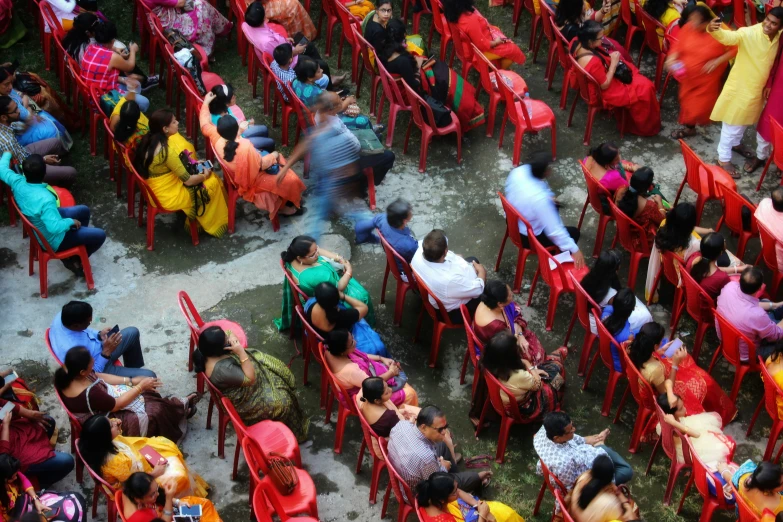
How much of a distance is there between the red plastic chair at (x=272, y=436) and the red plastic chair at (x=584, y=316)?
2075mm

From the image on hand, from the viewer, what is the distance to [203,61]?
8812 mm

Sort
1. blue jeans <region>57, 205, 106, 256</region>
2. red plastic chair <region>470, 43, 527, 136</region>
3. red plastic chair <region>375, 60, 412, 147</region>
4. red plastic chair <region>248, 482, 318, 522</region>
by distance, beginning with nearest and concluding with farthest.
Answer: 1. red plastic chair <region>248, 482, 318, 522</region>
2. blue jeans <region>57, 205, 106, 256</region>
3. red plastic chair <region>375, 60, 412, 147</region>
4. red plastic chair <region>470, 43, 527, 136</region>

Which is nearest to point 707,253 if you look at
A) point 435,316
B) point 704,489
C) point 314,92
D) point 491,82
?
point 704,489

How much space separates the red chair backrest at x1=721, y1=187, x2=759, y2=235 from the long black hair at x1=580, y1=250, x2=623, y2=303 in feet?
4.47

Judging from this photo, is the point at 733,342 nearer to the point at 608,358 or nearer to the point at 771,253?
the point at 608,358

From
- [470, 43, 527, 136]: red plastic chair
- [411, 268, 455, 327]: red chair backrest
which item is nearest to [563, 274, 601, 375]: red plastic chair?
[411, 268, 455, 327]: red chair backrest

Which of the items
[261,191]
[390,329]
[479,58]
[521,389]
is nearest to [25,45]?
[261,191]

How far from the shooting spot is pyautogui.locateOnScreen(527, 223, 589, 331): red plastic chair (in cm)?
670

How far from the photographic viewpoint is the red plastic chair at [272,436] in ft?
18.7

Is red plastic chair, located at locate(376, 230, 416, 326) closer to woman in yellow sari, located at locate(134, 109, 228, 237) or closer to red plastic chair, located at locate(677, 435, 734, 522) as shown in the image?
woman in yellow sari, located at locate(134, 109, 228, 237)

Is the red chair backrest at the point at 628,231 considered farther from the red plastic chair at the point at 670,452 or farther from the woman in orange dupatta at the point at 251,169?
the woman in orange dupatta at the point at 251,169

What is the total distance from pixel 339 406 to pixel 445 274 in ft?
3.65

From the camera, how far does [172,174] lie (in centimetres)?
749

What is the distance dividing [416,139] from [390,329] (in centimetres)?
228
